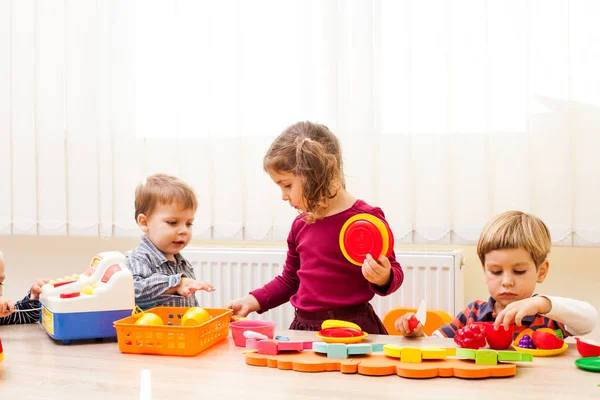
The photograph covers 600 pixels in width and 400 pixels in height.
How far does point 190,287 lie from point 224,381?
0.51 meters

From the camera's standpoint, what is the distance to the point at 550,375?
1141mm

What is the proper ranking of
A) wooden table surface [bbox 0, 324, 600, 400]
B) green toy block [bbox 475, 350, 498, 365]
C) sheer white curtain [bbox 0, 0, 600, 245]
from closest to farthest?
wooden table surface [bbox 0, 324, 600, 400], green toy block [bbox 475, 350, 498, 365], sheer white curtain [bbox 0, 0, 600, 245]

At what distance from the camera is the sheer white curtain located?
2.12m

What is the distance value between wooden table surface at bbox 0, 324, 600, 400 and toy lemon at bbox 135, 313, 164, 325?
8 centimetres

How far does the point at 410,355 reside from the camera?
1.19 metres

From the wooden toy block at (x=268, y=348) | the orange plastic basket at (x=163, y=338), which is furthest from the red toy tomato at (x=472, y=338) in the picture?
the orange plastic basket at (x=163, y=338)

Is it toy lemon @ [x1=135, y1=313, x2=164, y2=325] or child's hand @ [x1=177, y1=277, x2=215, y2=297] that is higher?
child's hand @ [x1=177, y1=277, x2=215, y2=297]

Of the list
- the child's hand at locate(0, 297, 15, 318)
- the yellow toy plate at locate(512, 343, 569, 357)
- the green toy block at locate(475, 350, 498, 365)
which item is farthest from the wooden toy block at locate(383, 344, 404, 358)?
the child's hand at locate(0, 297, 15, 318)

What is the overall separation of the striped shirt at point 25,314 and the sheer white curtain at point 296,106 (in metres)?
0.89

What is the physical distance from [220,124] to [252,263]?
528mm

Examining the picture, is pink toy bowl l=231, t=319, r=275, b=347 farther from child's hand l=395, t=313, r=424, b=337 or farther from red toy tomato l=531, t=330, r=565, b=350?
red toy tomato l=531, t=330, r=565, b=350

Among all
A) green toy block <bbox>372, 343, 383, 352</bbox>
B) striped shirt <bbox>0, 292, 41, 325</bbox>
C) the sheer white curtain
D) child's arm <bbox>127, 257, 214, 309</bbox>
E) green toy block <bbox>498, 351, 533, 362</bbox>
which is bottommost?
striped shirt <bbox>0, 292, 41, 325</bbox>

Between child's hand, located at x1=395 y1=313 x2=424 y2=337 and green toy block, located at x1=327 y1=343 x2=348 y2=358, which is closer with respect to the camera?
green toy block, located at x1=327 y1=343 x2=348 y2=358

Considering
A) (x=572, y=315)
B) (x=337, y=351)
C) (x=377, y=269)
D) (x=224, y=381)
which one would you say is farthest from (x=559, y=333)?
(x=224, y=381)
